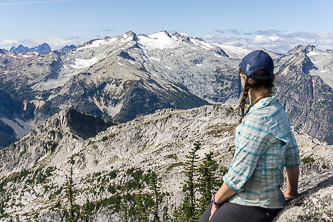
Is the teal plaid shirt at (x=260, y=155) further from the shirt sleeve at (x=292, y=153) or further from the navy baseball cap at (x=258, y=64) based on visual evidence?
the navy baseball cap at (x=258, y=64)

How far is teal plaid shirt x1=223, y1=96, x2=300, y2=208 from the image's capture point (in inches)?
297

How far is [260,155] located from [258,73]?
229cm

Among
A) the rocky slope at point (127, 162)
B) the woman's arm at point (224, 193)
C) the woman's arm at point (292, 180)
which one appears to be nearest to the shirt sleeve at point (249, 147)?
the woman's arm at point (224, 193)

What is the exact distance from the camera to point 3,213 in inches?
6924

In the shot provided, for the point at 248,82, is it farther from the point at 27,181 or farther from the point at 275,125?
the point at 27,181

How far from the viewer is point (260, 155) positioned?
762 cm

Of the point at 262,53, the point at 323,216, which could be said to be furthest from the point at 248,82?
the point at 323,216

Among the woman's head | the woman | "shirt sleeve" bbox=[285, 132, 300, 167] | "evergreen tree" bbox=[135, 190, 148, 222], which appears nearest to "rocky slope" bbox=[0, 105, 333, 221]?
"evergreen tree" bbox=[135, 190, 148, 222]

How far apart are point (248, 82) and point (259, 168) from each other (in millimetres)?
2456

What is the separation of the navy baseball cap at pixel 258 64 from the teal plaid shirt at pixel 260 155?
2.69 ft

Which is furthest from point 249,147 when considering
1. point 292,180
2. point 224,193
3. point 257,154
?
point 292,180

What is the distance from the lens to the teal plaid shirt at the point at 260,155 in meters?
7.53

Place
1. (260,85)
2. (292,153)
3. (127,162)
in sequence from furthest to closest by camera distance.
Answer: (127,162) < (292,153) < (260,85)

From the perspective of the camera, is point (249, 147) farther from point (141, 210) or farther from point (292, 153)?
point (141, 210)
